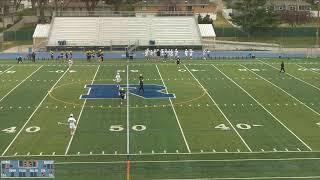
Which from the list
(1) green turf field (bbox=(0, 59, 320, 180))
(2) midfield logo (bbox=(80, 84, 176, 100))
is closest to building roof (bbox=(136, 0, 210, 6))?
(1) green turf field (bbox=(0, 59, 320, 180))

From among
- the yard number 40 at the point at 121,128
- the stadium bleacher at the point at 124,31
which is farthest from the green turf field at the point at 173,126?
the stadium bleacher at the point at 124,31

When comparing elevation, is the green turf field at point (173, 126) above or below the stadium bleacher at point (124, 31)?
below

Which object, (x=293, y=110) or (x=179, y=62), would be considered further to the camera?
(x=179, y=62)

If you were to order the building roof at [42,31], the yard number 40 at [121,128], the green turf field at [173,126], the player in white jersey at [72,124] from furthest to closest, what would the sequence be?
the building roof at [42,31]
the yard number 40 at [121,128]
the player in white jersey at [72,124]
the green turf field at [173,126]

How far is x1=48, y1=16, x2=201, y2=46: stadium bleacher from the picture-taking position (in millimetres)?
57281

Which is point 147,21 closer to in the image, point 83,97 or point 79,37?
point 79,37

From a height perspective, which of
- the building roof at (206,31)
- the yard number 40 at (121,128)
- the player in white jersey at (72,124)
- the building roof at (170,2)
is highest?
the building roof at (170,2)

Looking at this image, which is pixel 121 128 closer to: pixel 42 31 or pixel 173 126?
pixel 173 126

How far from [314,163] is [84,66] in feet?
87.7

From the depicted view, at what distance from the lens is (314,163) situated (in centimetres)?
1719

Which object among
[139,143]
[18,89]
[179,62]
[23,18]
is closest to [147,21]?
[179,62]
